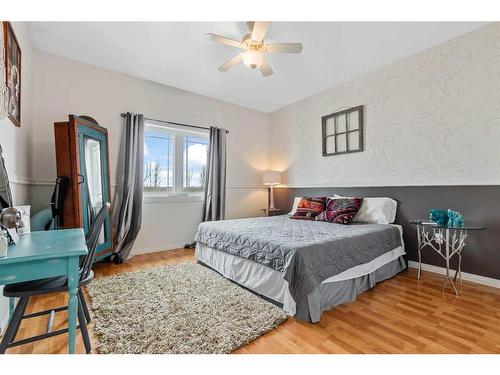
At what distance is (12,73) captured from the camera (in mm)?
1900

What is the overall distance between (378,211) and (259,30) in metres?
2.42

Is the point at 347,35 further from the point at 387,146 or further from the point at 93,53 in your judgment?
the point at 93,53

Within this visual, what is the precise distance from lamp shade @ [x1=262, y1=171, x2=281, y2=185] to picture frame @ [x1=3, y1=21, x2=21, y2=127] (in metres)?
3.35

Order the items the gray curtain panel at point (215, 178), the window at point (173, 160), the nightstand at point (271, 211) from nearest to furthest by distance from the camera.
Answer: the window at point (173, 160) < the gray curtain panel at point (215, 178) < the nightstand at point (271, 211)

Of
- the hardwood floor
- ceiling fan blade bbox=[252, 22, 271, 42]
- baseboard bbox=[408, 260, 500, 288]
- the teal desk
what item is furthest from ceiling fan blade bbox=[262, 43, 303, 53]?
baseboard bbox=[408, 260, 500, 288]

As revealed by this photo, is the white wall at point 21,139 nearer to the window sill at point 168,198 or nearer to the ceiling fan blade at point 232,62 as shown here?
the window sill at point 168,198

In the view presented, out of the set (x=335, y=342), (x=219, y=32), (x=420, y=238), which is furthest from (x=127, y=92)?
(x=420, y=238)

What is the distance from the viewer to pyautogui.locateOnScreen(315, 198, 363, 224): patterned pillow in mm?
2996

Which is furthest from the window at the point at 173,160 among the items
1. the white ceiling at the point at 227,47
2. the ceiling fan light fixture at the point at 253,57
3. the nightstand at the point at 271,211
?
the ceiling fan light fixture at the point at 253,57

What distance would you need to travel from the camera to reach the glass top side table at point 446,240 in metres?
2.28

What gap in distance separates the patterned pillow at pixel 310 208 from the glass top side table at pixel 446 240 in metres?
1.12

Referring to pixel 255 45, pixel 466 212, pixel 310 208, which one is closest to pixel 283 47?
pixel 255 45

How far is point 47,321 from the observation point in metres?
1.77

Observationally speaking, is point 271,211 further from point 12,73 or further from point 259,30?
point 12,73
